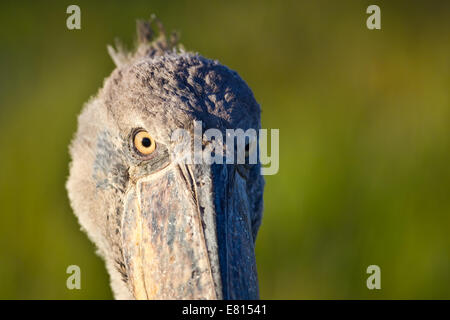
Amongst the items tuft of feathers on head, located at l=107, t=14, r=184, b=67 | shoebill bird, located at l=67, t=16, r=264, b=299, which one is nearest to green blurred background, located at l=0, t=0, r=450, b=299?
tuft of feathers on head, located at l=107, t=14, r=184, b=67

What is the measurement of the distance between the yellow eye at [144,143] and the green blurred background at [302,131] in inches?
120

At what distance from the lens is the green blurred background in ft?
17.1

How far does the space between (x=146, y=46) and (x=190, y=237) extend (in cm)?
125

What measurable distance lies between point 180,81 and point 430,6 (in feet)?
13.4

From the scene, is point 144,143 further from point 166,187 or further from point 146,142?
point 166,187

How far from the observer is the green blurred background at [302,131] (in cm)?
521

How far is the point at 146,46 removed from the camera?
113 inches

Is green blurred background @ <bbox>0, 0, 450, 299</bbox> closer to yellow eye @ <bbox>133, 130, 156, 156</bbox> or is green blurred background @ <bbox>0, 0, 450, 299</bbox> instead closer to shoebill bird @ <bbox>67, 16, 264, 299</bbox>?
shoebill bird @ <bbox>67, 16, 264, 299</bbox>

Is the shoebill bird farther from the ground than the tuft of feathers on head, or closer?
closer

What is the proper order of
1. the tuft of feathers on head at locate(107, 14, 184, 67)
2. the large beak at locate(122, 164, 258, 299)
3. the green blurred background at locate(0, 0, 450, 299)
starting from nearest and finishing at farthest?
the large beak at locate(122, 164, 258, 299)
the tuft of feathers on head at locate(107, 14, 184, 67)
the green blurred background at locate(0, 0, 450, 299)

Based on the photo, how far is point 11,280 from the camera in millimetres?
5219

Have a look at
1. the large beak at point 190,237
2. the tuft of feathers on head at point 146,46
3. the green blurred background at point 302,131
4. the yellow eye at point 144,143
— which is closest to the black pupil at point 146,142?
the yellow eye at point 144,143
